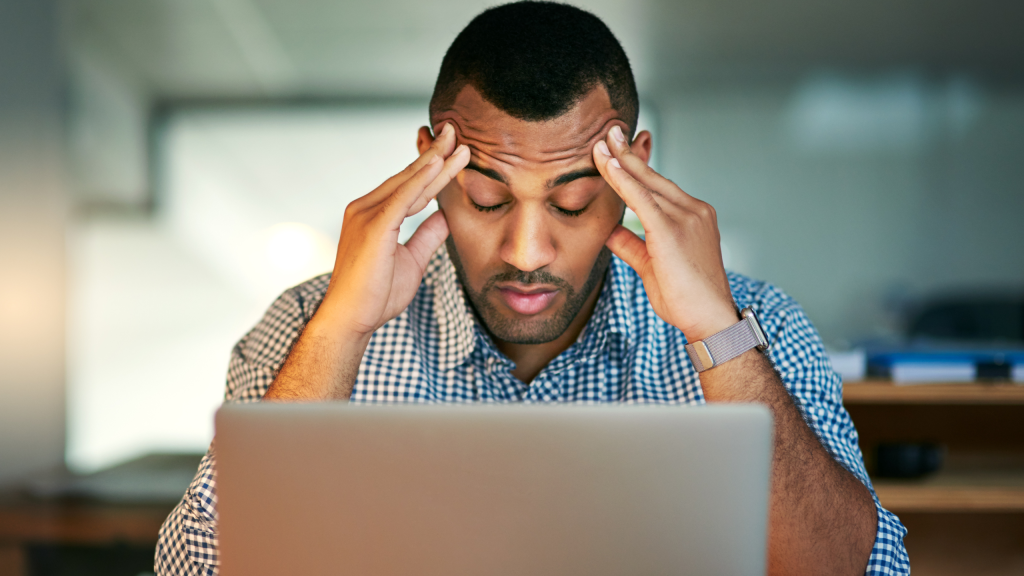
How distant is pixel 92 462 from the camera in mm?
3527

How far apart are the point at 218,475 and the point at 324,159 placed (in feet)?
10.8

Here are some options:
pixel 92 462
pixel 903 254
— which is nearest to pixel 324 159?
pixel 92 462

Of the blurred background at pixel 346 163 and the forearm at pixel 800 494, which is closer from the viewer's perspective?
the forearm at pixel 800 494

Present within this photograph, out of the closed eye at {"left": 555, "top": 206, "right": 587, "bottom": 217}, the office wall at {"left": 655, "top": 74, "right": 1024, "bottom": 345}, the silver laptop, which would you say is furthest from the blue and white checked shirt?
the office wall at {"left": 655, "top": 74, "right": 1024, "bottom": 345}

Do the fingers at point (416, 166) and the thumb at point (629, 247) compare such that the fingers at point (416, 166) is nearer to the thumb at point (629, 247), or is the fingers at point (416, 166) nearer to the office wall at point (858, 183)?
the thumb at point (629, 247)

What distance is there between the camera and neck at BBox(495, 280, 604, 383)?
1.31 meters

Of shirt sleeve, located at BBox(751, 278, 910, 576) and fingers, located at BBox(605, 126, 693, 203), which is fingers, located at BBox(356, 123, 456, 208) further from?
shirt sleeve, located at BBox(751, 278, 910, 576)

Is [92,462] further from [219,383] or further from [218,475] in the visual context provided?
[218,475]

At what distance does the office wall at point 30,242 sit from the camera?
2912 mm

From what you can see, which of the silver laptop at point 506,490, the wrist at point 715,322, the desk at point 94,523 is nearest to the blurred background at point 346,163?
the desk at point 94,523

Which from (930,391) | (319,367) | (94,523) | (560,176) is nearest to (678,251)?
(560,176)

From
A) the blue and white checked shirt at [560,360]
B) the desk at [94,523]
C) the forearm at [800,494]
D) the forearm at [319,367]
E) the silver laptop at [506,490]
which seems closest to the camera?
the silver laptop at [506,490]

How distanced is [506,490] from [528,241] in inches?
23.7

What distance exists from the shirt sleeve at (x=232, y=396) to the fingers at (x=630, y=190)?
522 mm
